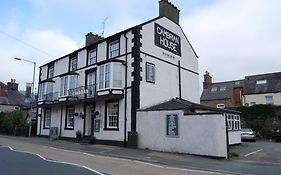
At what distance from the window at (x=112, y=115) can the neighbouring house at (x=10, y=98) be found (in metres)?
38.9

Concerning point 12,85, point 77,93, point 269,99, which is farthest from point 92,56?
point 12,85

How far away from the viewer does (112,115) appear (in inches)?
909

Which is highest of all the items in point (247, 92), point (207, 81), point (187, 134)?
point (207, 81)

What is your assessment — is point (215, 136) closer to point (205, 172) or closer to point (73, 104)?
point (205, 172)

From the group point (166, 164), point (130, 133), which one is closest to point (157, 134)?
point (130, 133)

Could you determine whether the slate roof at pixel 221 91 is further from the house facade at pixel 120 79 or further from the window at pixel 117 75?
the window at pixel 117 75

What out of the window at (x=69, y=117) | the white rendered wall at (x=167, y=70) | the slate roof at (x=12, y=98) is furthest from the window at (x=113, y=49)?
the slate roof at (x=12, y=98)

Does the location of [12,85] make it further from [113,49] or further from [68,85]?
[113,49]

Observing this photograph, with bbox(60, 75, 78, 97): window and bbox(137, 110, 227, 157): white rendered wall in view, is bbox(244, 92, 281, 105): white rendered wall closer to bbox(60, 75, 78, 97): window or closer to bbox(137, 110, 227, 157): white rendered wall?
bbox(60, 75, 78, 97): window

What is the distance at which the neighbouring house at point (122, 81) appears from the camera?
21859 mm

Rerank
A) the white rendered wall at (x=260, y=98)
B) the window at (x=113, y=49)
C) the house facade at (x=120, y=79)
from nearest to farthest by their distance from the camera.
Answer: the house facade at (x=120, y=79) < the window at (x=113, y=49) < the white rendered wall at (x=260, y=98)

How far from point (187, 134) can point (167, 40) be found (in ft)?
33.6

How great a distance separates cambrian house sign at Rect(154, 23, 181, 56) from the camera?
24.2 metres

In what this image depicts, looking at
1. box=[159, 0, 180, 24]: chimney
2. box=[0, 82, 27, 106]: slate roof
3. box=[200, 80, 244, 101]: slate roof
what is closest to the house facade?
box=[159, 0, 180, 24]: chimney
